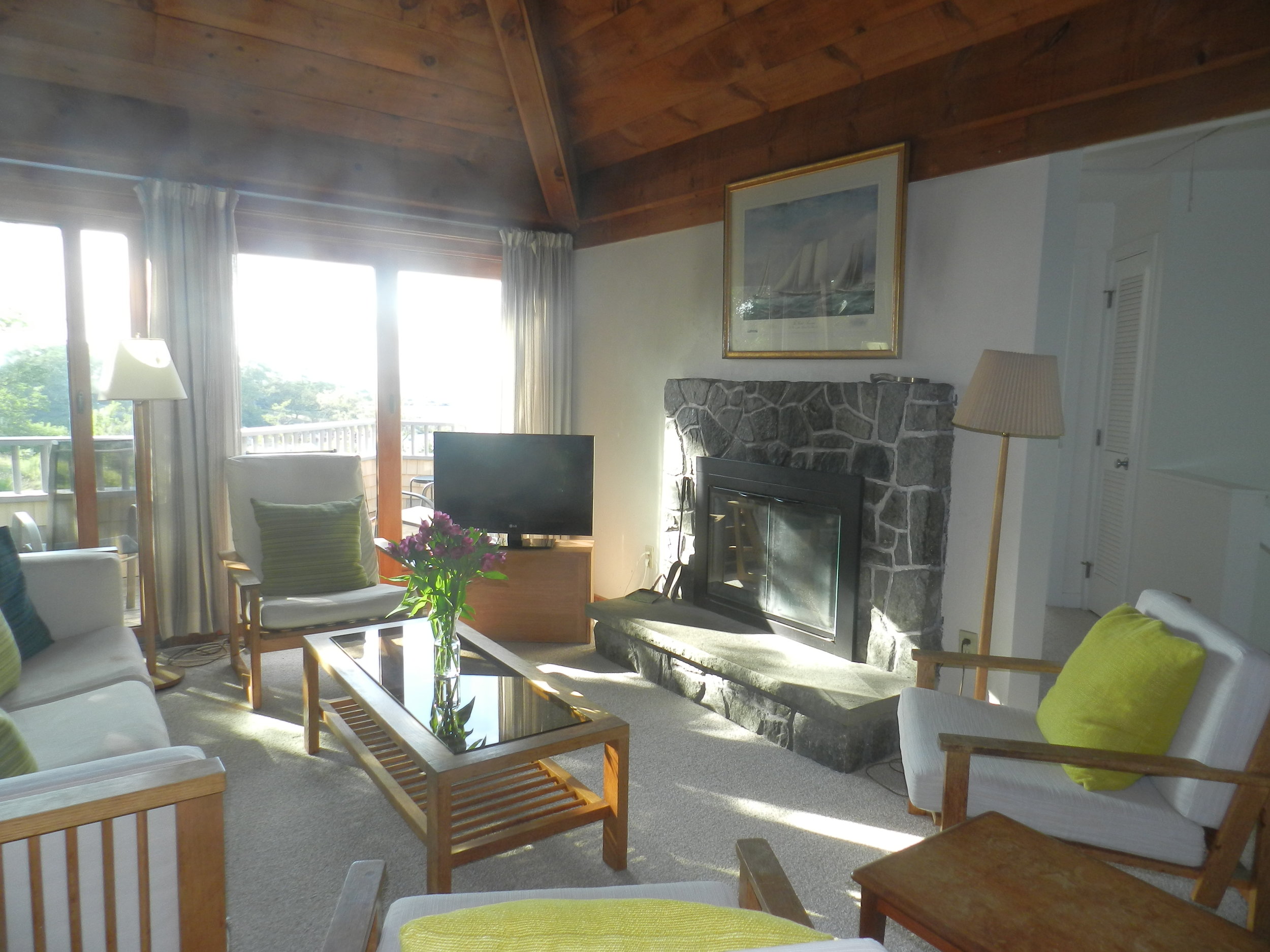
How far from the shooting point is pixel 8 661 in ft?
8.29

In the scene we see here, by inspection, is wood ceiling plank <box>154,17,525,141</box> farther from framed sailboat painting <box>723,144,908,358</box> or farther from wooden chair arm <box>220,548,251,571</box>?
wooden chair arm <box>220,548,251,571</box>

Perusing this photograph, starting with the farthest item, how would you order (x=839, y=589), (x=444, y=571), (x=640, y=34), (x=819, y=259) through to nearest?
(x=640, y=34) → (x=819, y=259) → (x=839, y=589) → (x=444, y=571)

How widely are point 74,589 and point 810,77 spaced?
3.50m

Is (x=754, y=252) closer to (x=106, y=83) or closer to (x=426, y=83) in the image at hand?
(x=426, y=83)

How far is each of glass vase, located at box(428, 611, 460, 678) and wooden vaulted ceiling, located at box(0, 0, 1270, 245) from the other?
2464 mm

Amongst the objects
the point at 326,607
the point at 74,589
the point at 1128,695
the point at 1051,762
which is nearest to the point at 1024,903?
the point at 1051,762

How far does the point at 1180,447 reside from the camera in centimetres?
455

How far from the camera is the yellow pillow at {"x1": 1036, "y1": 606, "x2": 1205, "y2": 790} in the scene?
2.09m

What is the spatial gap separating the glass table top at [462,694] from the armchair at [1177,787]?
104 centimetres

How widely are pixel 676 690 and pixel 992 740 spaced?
1891mm

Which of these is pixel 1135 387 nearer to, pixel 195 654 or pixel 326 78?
pixel 326 78

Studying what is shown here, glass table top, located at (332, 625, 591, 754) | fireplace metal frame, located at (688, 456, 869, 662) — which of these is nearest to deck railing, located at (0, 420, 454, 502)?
glass table top, located at (332, 625, 591, 754)

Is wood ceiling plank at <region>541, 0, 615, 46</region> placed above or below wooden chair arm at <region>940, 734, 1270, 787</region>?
above

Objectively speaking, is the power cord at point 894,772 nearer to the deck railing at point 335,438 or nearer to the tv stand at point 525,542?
the tv stand at point 525,542
